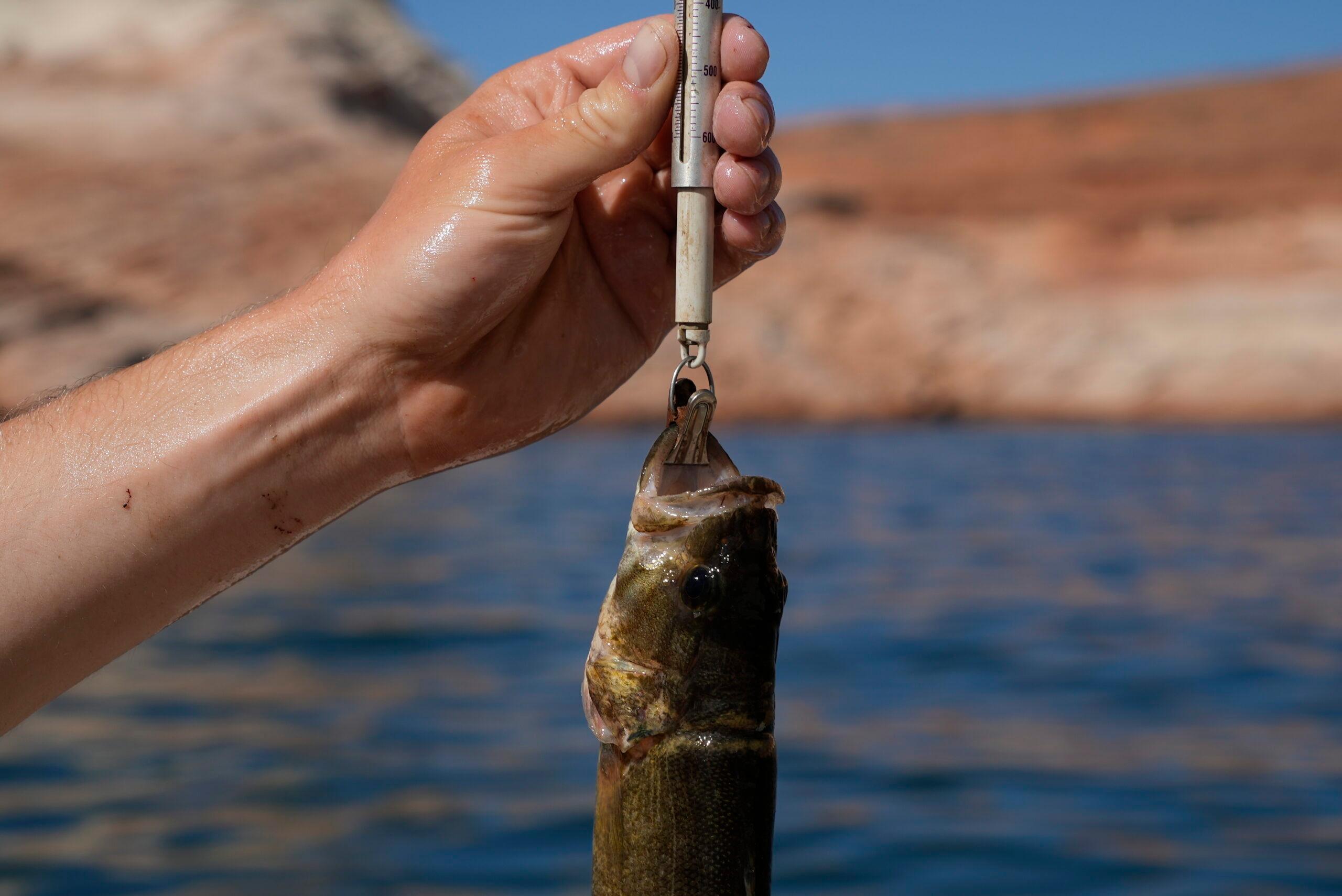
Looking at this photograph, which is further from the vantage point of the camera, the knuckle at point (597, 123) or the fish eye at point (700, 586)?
the knuckle at point (597, 123)

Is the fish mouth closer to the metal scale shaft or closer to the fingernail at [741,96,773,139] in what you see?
the metal scale shaft

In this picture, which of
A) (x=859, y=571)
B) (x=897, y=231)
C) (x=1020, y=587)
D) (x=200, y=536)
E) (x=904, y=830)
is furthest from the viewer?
→ (x=897, y=231)

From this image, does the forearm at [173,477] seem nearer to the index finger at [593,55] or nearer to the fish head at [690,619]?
the index finger at [593,55]

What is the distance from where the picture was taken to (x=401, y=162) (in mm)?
27156

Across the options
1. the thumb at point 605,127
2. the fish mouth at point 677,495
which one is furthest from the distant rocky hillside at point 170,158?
the fish mouth at point 677,495

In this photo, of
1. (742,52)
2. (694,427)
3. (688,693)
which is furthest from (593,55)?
(688,693)

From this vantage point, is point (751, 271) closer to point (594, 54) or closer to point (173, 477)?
point (594, 54)

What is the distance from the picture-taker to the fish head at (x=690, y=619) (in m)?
1.99

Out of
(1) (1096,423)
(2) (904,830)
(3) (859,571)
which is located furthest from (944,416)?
(2) (904,830)

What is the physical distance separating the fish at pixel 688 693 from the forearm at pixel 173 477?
2.34ft

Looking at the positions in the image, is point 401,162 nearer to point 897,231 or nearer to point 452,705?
point 897,231

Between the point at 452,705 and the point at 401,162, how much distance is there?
2074cm

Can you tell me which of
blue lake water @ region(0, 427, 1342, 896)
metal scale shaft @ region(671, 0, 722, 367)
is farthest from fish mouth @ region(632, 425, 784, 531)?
blue lake water @ region(0, 427, 1342, 896)

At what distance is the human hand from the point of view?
2281 mm
